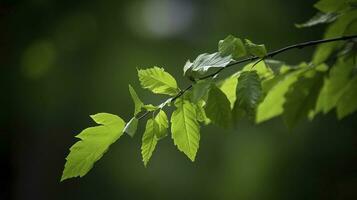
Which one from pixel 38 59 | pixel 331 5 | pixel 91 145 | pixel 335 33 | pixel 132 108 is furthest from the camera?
pixel 132 108

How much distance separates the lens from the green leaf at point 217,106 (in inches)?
30.9

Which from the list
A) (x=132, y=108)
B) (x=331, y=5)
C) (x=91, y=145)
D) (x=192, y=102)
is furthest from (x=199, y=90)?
(x=132, y=108)

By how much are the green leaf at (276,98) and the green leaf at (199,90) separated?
0.37 m

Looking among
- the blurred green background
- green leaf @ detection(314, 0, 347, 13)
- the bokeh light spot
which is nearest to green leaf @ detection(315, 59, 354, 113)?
green leaf @ detection(314, 0, 347, 13)

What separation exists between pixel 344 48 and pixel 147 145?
557 millimetres

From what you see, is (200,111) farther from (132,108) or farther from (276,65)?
(132,108)

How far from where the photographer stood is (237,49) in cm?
74

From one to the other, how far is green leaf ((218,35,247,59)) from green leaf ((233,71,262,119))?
1.7 inches

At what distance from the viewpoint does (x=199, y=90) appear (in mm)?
736

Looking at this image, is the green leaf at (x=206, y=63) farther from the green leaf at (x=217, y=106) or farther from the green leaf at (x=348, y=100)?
the green leaf at (x=348, y=100)

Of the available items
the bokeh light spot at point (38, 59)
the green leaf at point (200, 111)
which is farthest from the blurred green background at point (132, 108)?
the green leaf at point (200, 111)

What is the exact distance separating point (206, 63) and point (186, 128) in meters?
0.11

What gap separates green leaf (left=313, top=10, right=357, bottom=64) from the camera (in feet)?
3.30

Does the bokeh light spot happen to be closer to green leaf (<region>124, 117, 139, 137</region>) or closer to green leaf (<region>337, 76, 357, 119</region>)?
green leaf (<region>337, 76, 357, 119</region>)
